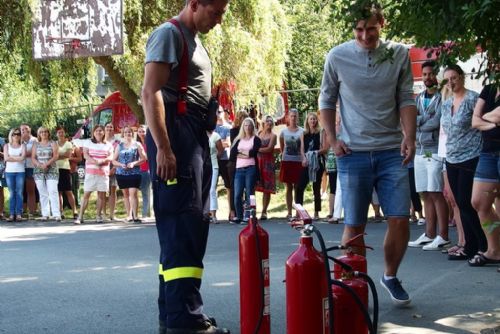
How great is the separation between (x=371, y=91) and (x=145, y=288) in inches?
122

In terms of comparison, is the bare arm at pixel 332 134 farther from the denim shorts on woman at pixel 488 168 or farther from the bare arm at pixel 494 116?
the denim shorts on woman at pixel 488 168

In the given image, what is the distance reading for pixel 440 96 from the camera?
38.9 feet

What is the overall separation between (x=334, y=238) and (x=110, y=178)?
728 centimetres

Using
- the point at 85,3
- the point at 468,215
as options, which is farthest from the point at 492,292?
the point at 85,3

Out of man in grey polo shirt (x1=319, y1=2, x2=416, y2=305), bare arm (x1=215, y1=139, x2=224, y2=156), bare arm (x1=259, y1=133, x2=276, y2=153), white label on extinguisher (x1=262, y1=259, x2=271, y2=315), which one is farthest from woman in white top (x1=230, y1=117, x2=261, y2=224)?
white label on extinguisher (x1=262, y1=259, x2=271, y2=315)

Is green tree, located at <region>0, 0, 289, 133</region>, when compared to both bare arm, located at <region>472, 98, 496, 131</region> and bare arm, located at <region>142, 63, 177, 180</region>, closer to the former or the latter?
bare arm, located at <region>472, 98, 496, 131</region>

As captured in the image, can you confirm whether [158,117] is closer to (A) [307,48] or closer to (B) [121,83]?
(B) [121,83]

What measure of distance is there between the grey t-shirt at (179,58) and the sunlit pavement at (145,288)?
5.80 ft

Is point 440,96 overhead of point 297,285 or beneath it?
overhead

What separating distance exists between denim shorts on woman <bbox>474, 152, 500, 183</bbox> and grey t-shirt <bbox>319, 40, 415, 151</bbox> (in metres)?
2.51

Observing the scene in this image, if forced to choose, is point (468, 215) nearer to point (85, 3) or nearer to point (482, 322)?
point (482, 322)

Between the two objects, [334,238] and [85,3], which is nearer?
[334,238]

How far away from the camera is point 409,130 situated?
276 inches

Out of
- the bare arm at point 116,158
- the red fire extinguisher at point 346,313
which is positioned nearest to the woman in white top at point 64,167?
the bare arm at point 116,158
